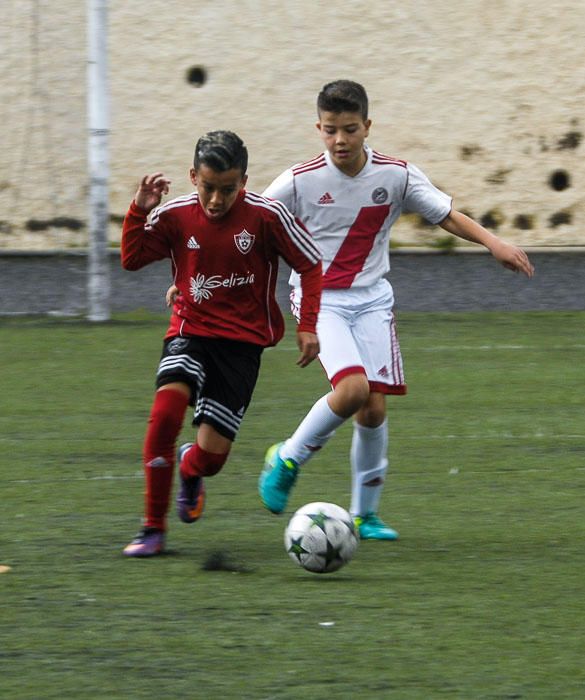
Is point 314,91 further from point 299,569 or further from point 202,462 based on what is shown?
point 299,569

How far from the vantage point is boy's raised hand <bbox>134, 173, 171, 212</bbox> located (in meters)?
5.13

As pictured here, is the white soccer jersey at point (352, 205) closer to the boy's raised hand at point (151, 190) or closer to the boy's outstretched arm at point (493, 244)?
the boy's outstretched arm at point (493, 244)

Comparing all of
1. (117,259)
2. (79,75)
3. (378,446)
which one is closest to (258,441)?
(378,446)

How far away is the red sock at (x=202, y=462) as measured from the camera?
18.1 ft

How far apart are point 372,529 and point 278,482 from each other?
0.39 meters

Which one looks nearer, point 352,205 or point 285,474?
point 285,474

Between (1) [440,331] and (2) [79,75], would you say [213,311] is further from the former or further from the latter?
(2) [79,75]

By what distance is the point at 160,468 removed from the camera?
521 cm

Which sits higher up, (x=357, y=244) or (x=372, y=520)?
(x=357, y=244)

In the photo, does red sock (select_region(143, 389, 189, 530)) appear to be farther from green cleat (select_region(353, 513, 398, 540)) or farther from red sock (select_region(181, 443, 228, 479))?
green cleat (select_region(353, 513, 398, 540))

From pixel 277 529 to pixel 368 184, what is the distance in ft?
4.42

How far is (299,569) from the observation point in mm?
5059

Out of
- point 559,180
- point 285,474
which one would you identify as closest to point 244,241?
point 285,474

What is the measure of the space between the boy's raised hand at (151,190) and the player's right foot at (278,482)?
1087mm
